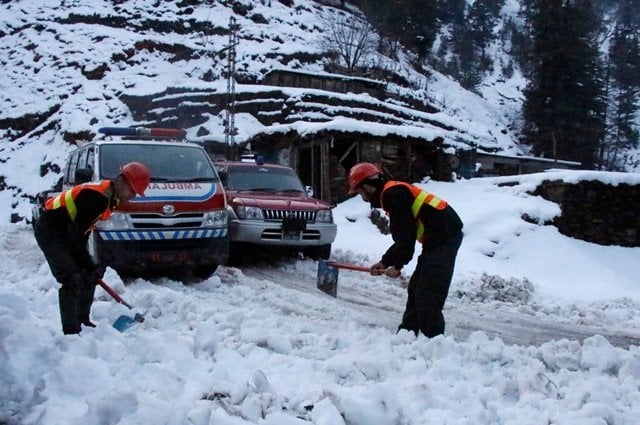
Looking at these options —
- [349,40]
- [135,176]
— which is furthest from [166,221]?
[349,40]

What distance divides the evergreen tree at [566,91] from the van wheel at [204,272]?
25448 millimetres

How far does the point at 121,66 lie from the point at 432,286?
29586mm

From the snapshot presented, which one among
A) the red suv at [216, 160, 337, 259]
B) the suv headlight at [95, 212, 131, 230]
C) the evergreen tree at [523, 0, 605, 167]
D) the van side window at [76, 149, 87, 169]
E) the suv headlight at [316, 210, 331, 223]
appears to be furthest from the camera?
the evergreen tree at [523, 0, 605, 167]

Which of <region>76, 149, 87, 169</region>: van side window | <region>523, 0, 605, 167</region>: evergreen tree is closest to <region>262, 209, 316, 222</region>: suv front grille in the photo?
<region>76, 149, 87, 169</region>: van side window

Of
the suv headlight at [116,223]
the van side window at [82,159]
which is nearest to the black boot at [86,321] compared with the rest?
the suv headlight at [116,223]

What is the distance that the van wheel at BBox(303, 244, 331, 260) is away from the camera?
986cm

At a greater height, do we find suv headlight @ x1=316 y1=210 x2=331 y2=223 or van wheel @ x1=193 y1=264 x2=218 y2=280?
suv headlight @ x1=316 y1=210 x2=331 y2=223

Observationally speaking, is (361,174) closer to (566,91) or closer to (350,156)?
(350,156)

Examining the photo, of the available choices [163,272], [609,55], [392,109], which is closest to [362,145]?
[163,272]

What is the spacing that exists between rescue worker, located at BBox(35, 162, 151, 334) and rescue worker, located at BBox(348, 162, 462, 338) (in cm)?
226

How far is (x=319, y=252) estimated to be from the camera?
9.95m

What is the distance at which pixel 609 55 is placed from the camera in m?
46.2

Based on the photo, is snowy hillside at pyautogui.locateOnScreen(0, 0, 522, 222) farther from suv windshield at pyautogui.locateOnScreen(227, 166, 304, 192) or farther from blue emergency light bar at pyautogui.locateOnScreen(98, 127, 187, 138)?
blue emergency light bar at pyautogui.locateOnScreen(98, 127, 187, 138)

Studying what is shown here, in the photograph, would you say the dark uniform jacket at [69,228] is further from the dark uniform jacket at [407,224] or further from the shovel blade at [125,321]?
the dark uniform jacket at [407,224]
